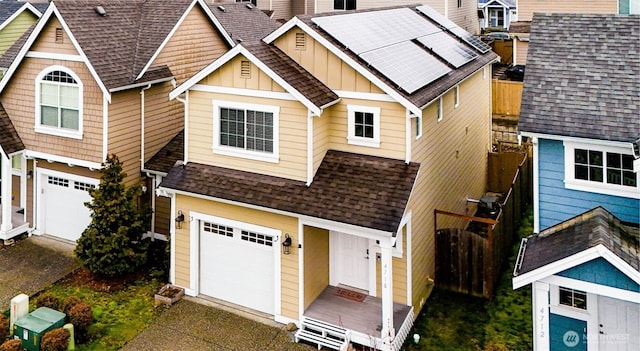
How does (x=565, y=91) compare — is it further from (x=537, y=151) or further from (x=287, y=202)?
(x=287, y=202)

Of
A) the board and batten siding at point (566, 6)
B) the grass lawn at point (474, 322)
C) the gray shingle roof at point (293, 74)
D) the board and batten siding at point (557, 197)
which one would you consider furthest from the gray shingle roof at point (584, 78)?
the board and batten siding at point (566, 6)

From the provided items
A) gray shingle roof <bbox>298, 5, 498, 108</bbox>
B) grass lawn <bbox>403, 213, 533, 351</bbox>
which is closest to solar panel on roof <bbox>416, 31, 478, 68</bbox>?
gray shingle roof <bbox>298, 5, 498, 108</bbox>

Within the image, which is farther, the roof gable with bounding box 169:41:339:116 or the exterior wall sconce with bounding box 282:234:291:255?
the exterior wall sconce with bounding box 282:234:291:255

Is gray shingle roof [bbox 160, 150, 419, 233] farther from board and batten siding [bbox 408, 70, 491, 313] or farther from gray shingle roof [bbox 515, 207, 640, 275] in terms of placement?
gray shingle roof [bbox 515, 207, 640, 275]

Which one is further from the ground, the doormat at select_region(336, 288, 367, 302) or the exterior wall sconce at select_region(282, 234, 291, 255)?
the exterior wall sconce at select_region(282, 234, 291, 255)

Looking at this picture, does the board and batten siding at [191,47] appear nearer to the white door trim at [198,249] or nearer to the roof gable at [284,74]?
the roof gable at [284,74]
